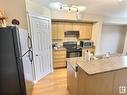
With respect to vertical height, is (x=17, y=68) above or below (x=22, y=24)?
below

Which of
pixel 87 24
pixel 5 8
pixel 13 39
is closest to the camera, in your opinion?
pixel 13 39

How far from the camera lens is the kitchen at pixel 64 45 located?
1.58 metres

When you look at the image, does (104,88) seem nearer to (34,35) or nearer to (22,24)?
(34,35)

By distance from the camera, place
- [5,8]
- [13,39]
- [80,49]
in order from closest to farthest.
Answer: [13,39] → [5,8] → [80,49]

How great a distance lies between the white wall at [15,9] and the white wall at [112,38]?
472 centimetres

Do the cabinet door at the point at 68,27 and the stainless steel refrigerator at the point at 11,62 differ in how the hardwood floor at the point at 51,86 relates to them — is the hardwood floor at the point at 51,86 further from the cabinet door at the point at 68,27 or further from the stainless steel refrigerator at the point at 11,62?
the cabinet door at the point at 68,27

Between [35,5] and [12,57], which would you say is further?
[35,5]

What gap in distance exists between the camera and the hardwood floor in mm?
2459

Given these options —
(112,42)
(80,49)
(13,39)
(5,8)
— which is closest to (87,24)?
(80,49)

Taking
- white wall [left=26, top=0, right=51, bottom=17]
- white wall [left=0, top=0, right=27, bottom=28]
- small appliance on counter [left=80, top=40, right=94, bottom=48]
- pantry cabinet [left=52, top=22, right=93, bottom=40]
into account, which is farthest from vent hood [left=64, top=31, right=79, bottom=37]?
white wall [left=0, top=0, right=27, bottom=28]

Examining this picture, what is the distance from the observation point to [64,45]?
14.8 ft

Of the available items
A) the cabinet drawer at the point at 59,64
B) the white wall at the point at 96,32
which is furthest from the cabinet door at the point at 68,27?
the cabinet drawer at the point at 59,64

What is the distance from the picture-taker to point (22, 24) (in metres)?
2.54

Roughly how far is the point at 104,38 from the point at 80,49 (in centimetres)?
245
